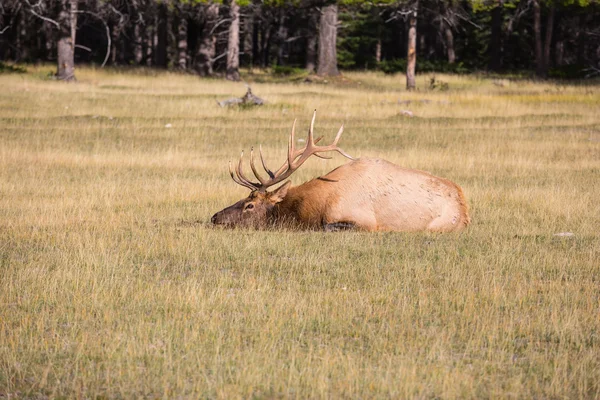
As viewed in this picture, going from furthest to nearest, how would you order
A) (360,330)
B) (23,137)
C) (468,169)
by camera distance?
(23,137)
(468,169)
(360,330)

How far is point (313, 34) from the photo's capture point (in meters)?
49.4

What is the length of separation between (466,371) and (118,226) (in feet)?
19.7

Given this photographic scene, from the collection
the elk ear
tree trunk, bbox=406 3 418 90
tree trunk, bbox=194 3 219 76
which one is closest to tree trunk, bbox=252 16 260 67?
tree trunk, bbox=194 3 219 76

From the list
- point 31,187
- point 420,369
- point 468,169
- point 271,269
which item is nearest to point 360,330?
point 420,369

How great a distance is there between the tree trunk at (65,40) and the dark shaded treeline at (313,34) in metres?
0.04

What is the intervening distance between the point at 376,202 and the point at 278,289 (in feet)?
10.3

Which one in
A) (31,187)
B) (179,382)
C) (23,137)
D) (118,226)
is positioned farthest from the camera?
(23,137)

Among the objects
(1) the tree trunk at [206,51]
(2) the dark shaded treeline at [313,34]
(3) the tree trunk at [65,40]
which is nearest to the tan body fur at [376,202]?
(2) the dark shaded treeline at [313,34]

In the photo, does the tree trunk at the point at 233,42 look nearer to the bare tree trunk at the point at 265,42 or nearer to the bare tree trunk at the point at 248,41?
the bare tree trunk at the point at 248,41

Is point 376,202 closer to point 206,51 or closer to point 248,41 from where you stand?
point 206,51

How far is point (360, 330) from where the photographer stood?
21.6 feet

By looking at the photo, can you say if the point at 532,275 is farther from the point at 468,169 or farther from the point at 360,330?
the point at 468,169

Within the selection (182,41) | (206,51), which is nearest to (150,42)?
(182,41)

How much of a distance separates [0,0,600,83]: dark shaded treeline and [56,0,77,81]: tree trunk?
4 cm
